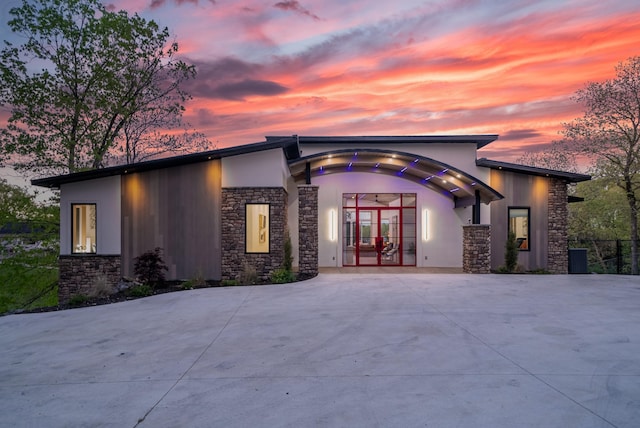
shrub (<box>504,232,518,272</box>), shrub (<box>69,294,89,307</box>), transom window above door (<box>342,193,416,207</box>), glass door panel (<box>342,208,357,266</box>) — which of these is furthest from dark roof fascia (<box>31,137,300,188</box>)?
shrub (<box>504,232,518,272</box>)

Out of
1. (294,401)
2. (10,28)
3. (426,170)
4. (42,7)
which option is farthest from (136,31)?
(294,401)

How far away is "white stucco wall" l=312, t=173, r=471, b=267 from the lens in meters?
15.6

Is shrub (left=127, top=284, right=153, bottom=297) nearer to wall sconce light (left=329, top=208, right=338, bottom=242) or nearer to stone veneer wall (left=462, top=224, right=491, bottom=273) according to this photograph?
wall sconce light (left=329, top=208, right=338, bottom=242)

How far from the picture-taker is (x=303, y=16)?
1343 cm

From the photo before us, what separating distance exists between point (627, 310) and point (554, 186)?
7.80 m

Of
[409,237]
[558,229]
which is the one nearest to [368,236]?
[409,237]

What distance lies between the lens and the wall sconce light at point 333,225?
1560 centimetres

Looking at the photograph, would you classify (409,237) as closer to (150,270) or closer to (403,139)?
(403,139)

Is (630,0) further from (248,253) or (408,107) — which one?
(248,253)

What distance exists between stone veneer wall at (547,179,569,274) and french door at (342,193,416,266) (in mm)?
5299

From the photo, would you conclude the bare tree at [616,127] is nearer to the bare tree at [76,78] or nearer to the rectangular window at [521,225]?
the rectangular window at [521,225]

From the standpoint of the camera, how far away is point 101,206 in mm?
12109

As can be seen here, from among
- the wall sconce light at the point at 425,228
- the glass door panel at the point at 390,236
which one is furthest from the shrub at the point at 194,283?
the wall sconce light at the point at 425,228

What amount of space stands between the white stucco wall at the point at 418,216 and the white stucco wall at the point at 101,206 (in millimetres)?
7610
